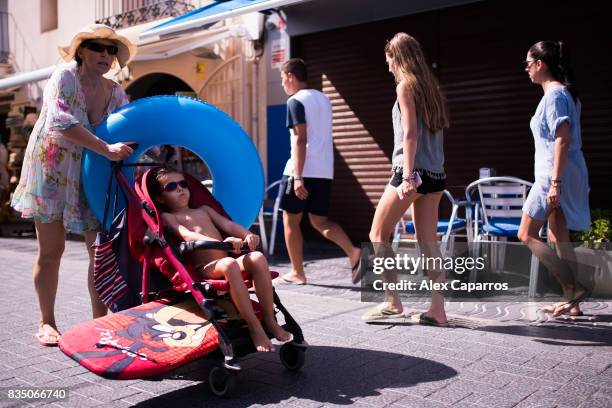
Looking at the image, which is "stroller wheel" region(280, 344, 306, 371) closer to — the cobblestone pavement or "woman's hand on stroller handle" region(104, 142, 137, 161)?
the cobblestone pavement

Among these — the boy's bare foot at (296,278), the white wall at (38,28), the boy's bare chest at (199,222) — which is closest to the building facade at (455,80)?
the boy's bare foot at (296,278)

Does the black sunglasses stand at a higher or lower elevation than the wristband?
higher

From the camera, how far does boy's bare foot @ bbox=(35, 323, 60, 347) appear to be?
4.25 metres

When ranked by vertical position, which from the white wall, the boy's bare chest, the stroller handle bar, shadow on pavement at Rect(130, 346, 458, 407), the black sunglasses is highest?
the white wall

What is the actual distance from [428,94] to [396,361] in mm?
1836

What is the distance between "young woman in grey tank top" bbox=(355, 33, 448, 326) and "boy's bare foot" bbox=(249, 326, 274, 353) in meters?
1.48

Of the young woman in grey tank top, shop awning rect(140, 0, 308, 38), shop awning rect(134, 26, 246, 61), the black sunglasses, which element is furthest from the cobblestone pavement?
shop awning rect(134, 26, 246, 61)

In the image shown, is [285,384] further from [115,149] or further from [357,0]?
[357,0]

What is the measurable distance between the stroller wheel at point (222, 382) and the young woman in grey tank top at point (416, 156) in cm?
177

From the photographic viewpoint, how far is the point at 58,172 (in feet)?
13.4

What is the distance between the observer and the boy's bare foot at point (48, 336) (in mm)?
4246

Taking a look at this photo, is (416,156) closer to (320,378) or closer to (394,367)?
(394,367)

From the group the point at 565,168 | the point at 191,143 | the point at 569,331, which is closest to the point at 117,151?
the point at 191,143

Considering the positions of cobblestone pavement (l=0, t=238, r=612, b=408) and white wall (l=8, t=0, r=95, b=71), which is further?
white wall (l=8, t=0, r=95, b=71)
